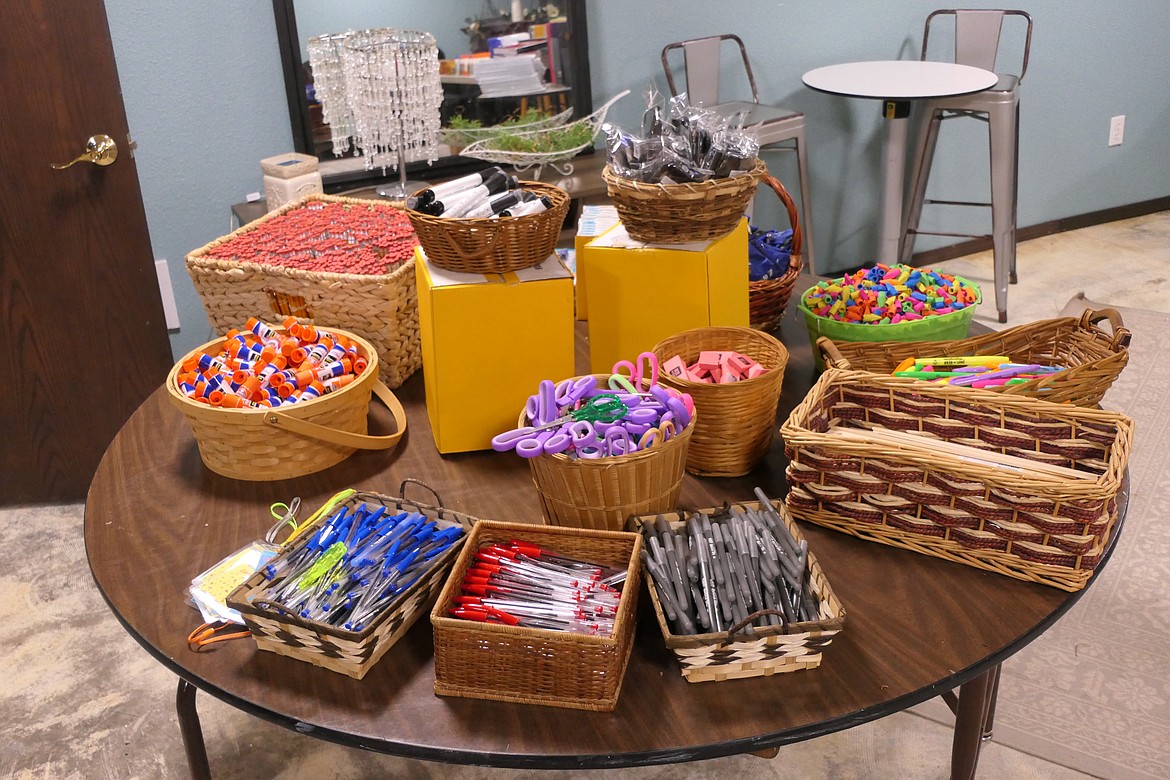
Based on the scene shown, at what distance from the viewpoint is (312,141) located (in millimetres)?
3080

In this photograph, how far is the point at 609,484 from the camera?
1171mm

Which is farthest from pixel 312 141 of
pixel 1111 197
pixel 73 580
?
pixel 1111 197

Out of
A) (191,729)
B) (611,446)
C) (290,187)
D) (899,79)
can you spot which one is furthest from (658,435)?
(899,79)

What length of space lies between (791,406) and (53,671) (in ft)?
5.65

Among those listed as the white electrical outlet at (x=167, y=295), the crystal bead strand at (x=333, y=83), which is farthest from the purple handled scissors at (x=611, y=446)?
the white electrical outlet at (x=167, y=295)

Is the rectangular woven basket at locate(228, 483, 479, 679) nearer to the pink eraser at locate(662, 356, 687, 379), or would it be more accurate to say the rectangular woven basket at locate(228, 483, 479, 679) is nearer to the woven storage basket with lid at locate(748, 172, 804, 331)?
the pink eraser at locate(662, 356, 687, 379)

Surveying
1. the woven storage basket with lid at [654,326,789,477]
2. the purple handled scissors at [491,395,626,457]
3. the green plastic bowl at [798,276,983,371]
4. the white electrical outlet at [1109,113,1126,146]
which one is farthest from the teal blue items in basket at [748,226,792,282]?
the white electrical outlet at [1109,113,1126,146]

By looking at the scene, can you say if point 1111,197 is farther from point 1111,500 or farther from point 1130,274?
point 1111,500

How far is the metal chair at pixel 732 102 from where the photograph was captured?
11.5ft

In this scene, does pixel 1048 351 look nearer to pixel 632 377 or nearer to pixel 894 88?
pixel 632 377

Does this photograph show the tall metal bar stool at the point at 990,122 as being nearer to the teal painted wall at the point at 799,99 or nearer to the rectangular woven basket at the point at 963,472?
the teal painted wall at the point at 799,99

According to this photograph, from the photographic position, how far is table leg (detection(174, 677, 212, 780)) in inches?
61.7

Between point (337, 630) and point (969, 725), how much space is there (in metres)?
0.93

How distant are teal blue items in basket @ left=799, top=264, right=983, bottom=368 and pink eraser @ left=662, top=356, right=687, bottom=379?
31 centimetres
